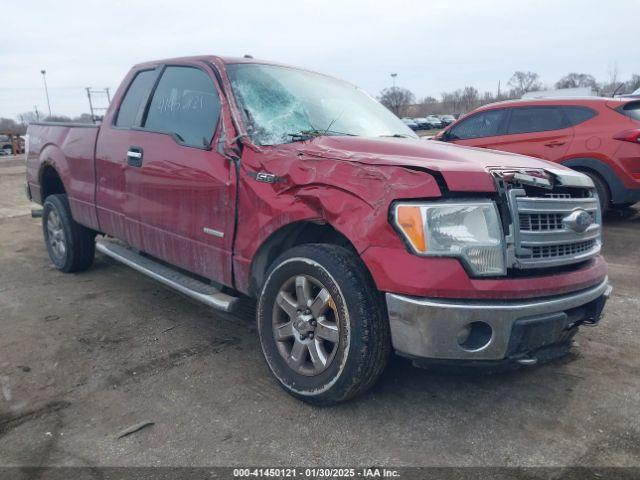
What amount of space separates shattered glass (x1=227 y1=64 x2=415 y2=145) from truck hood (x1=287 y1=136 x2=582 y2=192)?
10.7 inches

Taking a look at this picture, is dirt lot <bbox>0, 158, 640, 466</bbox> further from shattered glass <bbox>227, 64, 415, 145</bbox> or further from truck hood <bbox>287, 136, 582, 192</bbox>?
shattered glass <bbox>227, 64, 415, 145</bbox>

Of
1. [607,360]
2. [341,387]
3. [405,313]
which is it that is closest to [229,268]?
[341,387]

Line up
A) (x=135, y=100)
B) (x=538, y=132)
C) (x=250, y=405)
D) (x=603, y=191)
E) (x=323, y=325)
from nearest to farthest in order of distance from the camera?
(x=323, y=325)
(x=250, y=405)
(x=135, y=100)
(x=603, y=191)
(x=538, y=132)

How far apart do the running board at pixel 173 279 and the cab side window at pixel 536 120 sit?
5900 millimetres

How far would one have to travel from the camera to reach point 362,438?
2643 mm

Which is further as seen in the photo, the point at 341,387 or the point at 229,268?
the point at 229,268

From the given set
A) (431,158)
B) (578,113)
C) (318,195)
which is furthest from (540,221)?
(578,113)

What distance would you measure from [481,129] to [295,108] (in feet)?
18.6

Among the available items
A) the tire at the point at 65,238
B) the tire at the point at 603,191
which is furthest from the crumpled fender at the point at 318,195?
the tire at the point at 603,191

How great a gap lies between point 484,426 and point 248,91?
96.3 inches

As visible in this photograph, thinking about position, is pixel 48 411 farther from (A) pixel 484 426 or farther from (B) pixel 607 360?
(B) pixel 607 360

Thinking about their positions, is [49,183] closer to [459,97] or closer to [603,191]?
[603,191]

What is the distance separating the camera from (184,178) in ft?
12.1

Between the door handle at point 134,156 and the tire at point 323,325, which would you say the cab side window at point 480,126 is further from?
the tire at point 323,325
